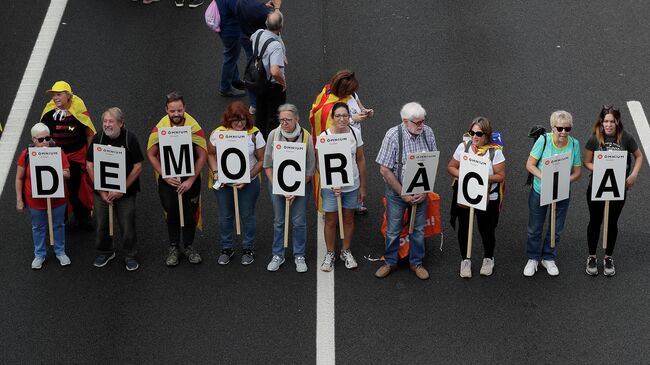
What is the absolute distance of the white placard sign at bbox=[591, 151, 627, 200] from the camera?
1173 centimetres

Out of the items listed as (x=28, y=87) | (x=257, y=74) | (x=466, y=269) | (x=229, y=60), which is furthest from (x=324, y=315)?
(x=28, y=87)

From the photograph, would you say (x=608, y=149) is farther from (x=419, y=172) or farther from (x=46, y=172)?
(x=46, y=172)

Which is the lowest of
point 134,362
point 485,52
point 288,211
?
point 134,362

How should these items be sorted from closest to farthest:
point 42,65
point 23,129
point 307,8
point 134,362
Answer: point 134,362, point 23,129, point 42,65, point 307,8

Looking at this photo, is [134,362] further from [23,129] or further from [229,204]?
[23,129]

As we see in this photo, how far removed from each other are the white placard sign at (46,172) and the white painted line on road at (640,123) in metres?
7.28

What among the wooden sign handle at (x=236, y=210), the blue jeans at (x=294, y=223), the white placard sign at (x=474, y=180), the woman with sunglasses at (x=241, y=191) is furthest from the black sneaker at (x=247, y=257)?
the white placard sign at (x=474, y=180)

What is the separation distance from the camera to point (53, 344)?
11281mm

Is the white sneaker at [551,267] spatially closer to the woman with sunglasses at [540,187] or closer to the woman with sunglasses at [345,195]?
the woman with sunglasses at [540,187]

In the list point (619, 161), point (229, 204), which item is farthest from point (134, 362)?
point (619, 161)

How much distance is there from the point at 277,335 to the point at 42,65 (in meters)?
6.78

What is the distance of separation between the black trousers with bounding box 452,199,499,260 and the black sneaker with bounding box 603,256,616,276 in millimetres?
1251

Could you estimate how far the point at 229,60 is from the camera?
15.3 meters

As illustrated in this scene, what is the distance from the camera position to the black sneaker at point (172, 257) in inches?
491
